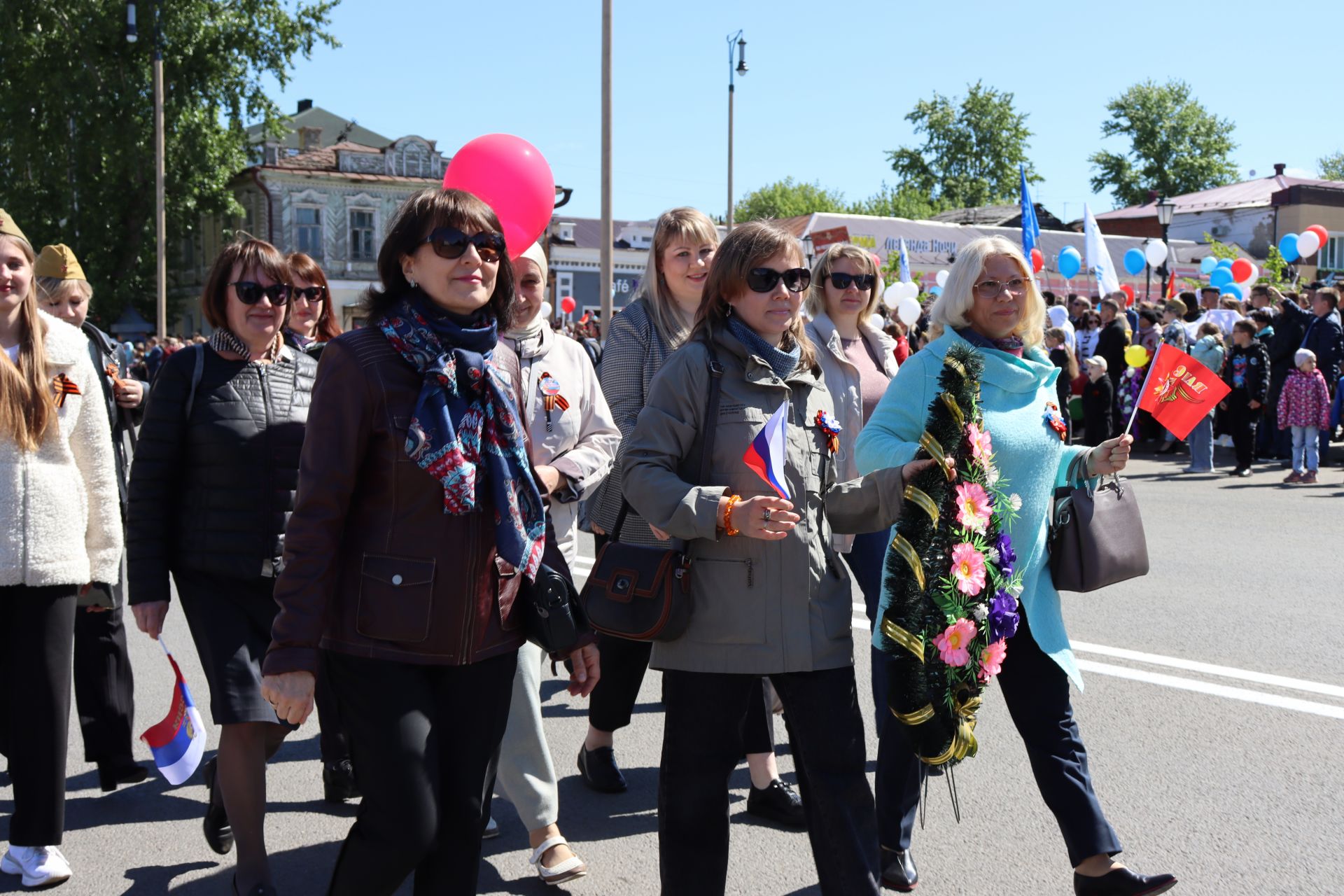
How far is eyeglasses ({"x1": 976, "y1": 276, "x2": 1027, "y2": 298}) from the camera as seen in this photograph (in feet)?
11.7

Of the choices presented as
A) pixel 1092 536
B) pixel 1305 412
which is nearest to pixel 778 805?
pixel 1092 536

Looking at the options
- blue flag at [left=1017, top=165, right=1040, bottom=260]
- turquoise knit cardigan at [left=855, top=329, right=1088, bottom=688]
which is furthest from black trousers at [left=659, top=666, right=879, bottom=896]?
blue flag at [left=1017, top=165, right=1040, bottom=260]

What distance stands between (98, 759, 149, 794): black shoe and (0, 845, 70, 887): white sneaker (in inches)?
36.1

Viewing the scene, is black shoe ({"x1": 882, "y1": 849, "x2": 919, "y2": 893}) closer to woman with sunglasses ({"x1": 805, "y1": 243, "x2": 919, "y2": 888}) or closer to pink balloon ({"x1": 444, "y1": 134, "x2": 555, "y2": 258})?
woman with sunglasses ({"x1": 805, "y1": 243, "x2": 919, "y2": 888})

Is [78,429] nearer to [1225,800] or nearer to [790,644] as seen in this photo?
[790,644]

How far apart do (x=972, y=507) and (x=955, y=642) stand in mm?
349

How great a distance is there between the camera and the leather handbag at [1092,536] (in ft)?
11.8

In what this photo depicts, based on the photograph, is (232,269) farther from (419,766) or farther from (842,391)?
(842,391)

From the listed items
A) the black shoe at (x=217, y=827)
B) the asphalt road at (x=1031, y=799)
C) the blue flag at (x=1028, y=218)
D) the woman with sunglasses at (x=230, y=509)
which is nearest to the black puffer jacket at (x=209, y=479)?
the woman with sunglasses at (x=230, y=509)

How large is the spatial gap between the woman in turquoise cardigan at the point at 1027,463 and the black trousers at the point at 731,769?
0.40 metres

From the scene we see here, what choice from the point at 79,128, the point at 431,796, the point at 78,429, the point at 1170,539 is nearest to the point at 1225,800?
the point at 431,796

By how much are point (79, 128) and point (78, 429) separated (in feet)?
127

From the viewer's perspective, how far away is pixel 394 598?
8.83 ft

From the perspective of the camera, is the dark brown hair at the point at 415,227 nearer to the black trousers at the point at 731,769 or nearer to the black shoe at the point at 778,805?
the black trousers at the point at 731,769
